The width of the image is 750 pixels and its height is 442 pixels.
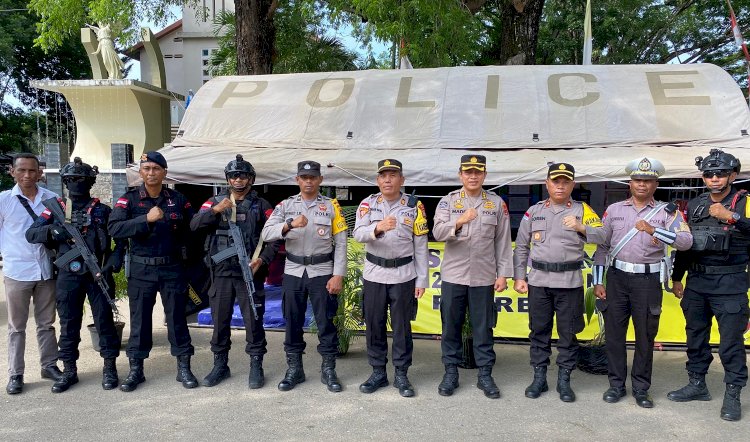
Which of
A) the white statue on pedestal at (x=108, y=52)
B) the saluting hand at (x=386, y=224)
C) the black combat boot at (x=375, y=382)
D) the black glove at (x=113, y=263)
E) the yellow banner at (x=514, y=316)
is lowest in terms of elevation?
the black combat boot at (x=375, y=382)

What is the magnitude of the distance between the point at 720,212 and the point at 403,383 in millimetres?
2656

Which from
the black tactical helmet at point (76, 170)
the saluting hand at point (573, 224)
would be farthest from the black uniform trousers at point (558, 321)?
the black tactical helmet at point (76, 170)

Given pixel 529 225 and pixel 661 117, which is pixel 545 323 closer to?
pixel 529 225

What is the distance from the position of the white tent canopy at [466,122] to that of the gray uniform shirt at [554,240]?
5.73ft

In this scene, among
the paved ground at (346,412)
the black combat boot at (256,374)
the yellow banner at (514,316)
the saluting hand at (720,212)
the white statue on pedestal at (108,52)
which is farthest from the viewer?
the white statue on pedestal at (108,52)

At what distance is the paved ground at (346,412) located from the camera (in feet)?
12.9

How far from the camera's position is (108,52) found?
44.0 ft

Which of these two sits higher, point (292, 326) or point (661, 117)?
point (661, 117)

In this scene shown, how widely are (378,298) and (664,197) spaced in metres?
6.37

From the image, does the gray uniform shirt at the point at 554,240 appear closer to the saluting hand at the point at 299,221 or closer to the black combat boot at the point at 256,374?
the saluting hand at the point at 299,221

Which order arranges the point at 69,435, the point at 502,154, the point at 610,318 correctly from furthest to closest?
the point at 502,154, the point at 610,318, the point at 69,435

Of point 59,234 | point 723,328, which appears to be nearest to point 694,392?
point 723,328

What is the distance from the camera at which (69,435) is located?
3.90 m

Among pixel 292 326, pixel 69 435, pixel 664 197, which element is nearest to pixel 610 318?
pixel 292 326
